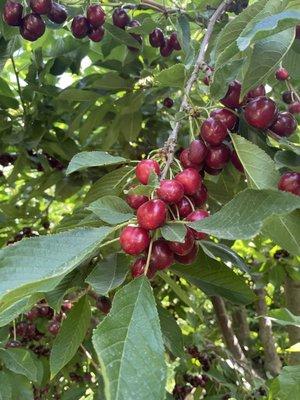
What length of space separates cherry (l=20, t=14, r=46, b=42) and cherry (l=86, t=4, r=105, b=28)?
5.4 inches

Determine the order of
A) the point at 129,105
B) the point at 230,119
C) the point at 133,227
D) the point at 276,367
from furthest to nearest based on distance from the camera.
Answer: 1. the point at 276,367
2. the point at 129,105
3. the point at 230,119
4. the point at 133,227

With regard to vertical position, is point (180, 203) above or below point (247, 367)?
above

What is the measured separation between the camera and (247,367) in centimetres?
236

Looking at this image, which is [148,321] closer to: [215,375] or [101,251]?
[101,251]

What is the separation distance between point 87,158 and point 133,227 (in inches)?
6.3

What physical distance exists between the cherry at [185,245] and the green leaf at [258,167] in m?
0.14

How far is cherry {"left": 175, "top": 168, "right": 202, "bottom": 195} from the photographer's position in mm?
882

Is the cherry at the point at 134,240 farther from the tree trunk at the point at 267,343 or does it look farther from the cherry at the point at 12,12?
the tree trunk at the point at 267,343

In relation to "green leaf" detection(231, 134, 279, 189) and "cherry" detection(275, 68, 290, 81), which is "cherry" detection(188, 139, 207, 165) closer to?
"green leaf" detection(231, 134, 279, 189)

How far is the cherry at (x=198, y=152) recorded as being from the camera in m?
0.94

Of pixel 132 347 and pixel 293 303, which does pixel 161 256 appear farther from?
pixel 293 303

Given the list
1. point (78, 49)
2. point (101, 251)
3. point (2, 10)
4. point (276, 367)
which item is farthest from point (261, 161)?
point (276, 367)

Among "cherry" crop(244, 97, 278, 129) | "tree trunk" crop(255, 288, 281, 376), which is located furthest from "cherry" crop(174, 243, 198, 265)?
"tree trunk" crop(255, 288, 281, 376)

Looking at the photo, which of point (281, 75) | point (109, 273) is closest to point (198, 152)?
point (109, 273)
